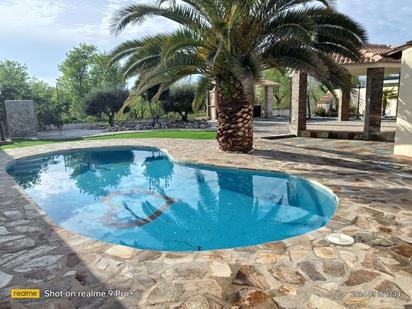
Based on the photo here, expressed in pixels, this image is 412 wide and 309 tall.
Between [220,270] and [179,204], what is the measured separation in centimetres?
362

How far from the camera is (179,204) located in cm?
675

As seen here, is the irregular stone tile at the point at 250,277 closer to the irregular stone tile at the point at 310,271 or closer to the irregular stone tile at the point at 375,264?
the irregular stone tile at the point at 310,271

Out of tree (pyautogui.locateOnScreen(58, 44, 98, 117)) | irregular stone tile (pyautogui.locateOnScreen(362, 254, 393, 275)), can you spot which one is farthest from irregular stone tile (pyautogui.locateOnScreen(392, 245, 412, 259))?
tree (pyautogui.locateOnScreen(58, 44, 98, 117))

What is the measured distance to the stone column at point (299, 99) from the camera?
556 inches

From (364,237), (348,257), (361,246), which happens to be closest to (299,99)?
(364,237)

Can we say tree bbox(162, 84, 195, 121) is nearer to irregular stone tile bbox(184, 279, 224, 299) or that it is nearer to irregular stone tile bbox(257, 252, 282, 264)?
irregular stone tile bbox(257, 252, 282, 264)

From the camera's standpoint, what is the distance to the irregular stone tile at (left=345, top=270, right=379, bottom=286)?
115 inches

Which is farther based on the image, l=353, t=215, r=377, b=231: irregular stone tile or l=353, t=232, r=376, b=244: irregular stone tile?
l=353, t=215, r=377, b=231: irregular stone tile

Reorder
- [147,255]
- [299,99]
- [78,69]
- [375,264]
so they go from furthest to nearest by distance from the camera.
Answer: [78,69] → [299,99] → [147,255] → [375,264]

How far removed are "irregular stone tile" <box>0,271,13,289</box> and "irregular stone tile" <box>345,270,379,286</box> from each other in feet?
11.9

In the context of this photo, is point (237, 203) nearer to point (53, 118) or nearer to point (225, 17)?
point (225, 17)

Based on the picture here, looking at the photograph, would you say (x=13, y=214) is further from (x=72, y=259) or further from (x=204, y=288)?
(x=204, y=288)

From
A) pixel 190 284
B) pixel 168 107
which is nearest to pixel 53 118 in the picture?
pixel 168 107

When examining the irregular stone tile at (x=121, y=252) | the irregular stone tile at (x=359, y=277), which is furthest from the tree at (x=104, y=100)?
the irregular stone tile at (x=359, y=277)
